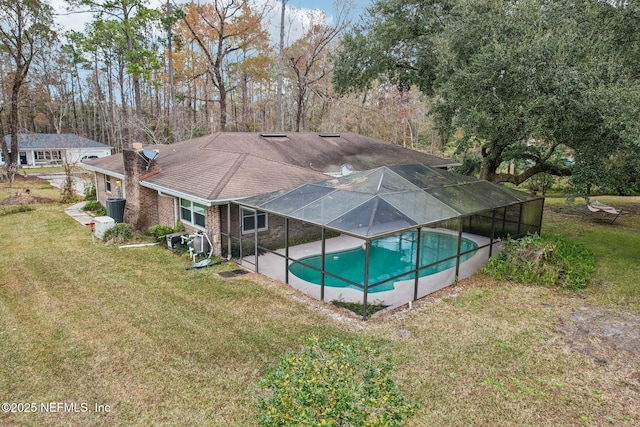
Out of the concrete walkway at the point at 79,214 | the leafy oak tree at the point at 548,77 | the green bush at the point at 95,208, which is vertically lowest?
the concrete walkway at the point at 79,214

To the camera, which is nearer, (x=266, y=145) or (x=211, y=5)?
(x=266, y=145)

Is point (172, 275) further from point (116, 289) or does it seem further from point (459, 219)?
point (459, 219)

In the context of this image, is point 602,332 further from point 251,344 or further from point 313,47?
Answer: point 313,47

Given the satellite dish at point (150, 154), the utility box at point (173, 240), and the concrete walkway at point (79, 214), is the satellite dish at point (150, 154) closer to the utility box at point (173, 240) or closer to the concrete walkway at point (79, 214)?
the utility box at point (173, 240)

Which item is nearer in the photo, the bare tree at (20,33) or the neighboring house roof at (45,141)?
the bare tree at (20,33)

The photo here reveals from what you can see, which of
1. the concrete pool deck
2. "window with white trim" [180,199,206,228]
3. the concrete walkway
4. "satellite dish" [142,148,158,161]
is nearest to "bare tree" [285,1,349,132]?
the concrete walkway

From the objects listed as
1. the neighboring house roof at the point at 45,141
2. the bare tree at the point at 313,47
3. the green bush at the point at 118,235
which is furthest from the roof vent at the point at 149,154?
the neighboring house roof at the point at 45,141

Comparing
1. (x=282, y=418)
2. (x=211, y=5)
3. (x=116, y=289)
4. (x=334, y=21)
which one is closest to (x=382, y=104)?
(x=334, y=21)
